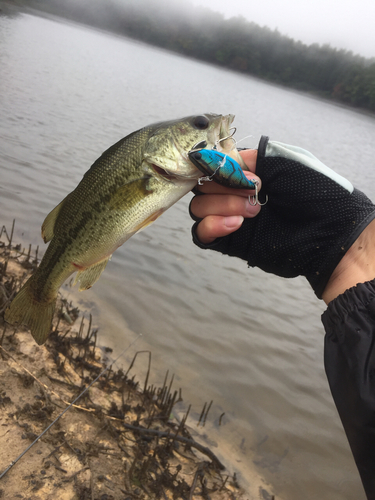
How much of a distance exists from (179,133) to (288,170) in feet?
2.59

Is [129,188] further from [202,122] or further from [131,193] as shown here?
[202,122]

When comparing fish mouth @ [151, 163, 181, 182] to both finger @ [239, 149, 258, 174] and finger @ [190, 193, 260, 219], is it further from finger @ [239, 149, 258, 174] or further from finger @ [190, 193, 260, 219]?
finger @ [239, 149, 258, 174]

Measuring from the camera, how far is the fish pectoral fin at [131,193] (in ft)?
7.02

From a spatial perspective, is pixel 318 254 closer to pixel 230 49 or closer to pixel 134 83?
pixel 134 83

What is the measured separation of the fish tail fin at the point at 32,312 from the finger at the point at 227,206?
1.22 meters

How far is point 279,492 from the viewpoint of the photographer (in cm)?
383

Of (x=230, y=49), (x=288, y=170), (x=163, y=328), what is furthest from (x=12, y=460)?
(x=230, y=49)

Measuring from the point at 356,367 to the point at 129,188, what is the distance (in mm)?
1549

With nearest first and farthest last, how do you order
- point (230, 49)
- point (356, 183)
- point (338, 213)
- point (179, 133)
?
1. point (179, 133)
2. point (338, 213)
3. point (356, 183)
4. point (230, 49)

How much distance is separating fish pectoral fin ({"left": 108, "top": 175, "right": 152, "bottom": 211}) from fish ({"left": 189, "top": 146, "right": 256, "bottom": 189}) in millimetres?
356

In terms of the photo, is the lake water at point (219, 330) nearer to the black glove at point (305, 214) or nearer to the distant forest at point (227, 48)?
the black glove at point (305, 214)

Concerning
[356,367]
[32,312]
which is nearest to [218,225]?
[356,367]

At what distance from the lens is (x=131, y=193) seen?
7.06ft

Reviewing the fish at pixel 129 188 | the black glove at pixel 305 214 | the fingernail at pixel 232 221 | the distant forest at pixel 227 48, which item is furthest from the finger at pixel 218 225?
the distant forest at pixel 227 48
